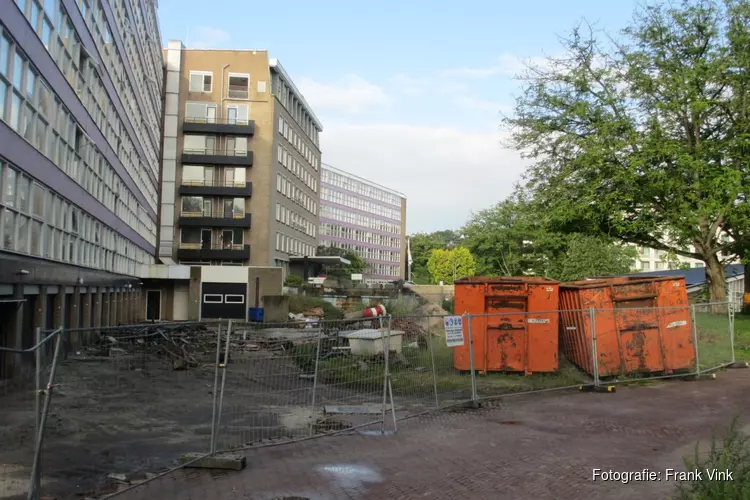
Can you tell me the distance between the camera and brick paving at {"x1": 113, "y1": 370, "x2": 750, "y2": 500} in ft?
20.6

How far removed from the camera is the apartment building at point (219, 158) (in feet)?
209

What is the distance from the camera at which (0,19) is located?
48.4ft

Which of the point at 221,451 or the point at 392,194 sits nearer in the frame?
the point at 221,451

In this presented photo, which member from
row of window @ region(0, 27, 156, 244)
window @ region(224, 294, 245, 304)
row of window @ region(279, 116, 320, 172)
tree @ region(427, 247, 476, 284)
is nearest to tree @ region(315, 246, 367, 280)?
row of window @ region(279, 116, 320, 172)

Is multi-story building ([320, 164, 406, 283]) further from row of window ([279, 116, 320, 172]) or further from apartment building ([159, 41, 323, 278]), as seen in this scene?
apartment building ([159, 41, 323, 278])

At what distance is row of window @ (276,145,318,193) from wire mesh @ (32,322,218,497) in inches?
2332

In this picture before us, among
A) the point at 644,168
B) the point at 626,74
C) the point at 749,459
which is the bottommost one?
the point at 749,459

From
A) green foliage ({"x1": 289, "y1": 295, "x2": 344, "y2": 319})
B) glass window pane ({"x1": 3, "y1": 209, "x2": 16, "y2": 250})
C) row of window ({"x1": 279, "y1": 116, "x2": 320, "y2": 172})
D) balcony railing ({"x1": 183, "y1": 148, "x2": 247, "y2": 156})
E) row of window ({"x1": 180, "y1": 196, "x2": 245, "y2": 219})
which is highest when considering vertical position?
row of window ({"x1": 279, "y1": 116, "x2": 320, "y2": 172})

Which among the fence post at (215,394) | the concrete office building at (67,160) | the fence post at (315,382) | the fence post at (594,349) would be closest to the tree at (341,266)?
the concrete office building at (67,160)

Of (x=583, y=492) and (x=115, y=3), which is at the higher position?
(x=115, y=3)

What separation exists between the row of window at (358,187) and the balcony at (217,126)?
51891mm

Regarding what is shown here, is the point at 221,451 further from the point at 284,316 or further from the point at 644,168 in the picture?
the point at 284,316

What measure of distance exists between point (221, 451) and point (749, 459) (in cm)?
525

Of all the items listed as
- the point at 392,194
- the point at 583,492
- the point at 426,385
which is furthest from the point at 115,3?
the point at 392,194
